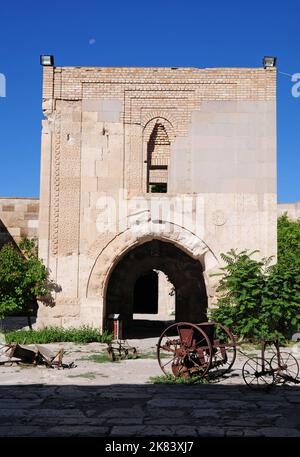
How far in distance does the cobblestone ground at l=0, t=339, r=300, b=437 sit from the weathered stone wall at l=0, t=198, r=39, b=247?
10.3m

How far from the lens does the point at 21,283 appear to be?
12711mm

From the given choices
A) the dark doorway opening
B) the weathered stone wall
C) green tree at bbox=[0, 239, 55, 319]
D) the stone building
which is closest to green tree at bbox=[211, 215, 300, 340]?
the stone building

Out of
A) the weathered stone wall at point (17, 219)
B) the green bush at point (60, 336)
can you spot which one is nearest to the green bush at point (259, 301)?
the green bush at point (60, 336)

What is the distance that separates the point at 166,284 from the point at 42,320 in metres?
13.5

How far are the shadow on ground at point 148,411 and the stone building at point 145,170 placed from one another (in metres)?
5.61

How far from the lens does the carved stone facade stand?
13.0m

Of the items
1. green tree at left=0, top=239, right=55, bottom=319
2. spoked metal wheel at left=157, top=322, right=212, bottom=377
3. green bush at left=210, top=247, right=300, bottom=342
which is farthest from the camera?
green tree at left=0, top=239, right=55, bottom=319

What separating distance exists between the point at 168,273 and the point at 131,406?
11.4 metres

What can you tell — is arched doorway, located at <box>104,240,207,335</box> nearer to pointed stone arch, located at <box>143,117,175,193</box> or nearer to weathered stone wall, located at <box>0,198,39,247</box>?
weathered stone wall, located at <box>0,198,39,247</box>

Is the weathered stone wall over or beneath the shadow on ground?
over

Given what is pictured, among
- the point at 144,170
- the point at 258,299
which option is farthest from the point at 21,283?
the point at 258,299

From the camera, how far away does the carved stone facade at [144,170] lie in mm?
13008

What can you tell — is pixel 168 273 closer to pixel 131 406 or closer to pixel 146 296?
pixel 146 296

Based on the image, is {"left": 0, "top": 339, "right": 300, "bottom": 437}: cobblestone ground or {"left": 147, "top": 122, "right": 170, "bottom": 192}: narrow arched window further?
{"left": 147, "top": 122, "right": 170, "bottom": 192}: narrow arched window
